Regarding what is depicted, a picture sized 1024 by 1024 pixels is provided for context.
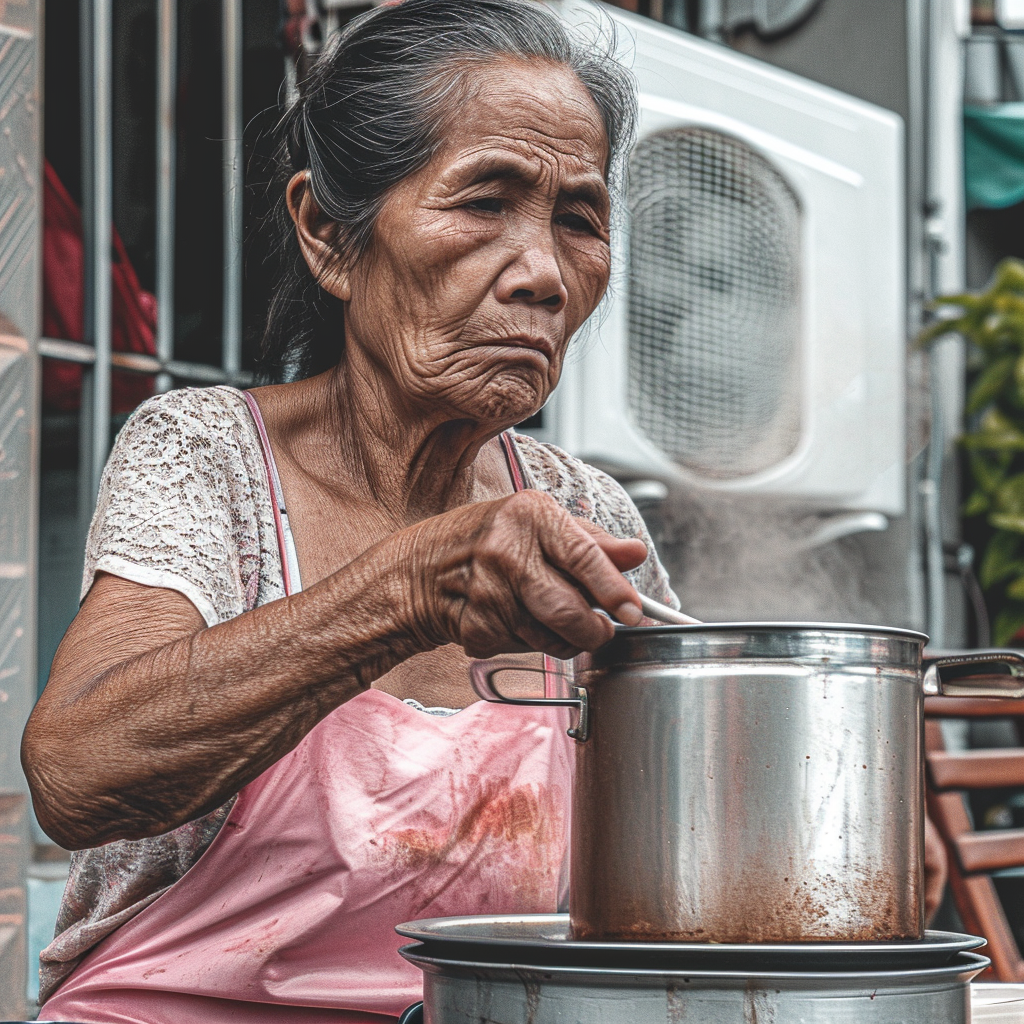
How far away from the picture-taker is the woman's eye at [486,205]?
1.45 m

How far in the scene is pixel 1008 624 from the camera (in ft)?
13.6

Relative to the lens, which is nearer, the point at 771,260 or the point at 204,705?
the point at 204,705

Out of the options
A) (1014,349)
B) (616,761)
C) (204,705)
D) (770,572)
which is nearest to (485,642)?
(616,761)

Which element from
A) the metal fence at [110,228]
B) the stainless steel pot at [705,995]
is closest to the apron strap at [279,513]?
the stainless steel pot at [705,995]

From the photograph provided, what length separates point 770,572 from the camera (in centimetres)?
342

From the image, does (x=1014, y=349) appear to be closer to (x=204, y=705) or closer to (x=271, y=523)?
(x=271, y=523)

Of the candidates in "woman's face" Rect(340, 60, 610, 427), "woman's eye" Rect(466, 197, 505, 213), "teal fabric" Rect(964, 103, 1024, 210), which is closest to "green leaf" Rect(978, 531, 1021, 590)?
"teal fabric" Rect(964, 103, 1024, 210)

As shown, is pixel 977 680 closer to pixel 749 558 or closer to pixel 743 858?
pixel 743 858

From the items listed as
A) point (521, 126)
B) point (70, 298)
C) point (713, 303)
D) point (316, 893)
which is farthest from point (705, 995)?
point (713, 303)

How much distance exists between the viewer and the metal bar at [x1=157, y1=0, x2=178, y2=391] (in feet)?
8.45

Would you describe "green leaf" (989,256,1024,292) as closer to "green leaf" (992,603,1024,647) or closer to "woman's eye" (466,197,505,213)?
"green leaf" (992,603,1024,647)

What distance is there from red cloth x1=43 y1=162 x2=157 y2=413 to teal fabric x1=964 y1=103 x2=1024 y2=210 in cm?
290

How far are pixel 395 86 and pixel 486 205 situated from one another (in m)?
0.18

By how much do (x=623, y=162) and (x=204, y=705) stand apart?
100 centimetres
